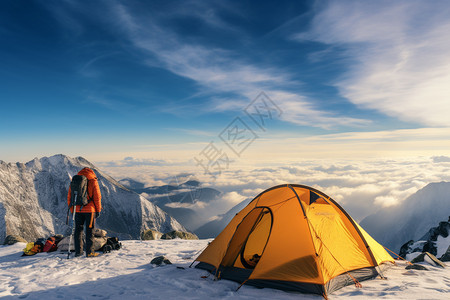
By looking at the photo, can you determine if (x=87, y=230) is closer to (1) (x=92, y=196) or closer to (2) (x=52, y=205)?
(1) (x=92, y=196)

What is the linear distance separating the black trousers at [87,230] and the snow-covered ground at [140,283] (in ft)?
1.64

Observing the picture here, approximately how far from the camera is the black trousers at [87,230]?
11.1 metres

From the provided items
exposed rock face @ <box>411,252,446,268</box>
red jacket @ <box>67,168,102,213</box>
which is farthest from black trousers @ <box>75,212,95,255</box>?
exposed rock face @ <box>411,252,446,268</box>

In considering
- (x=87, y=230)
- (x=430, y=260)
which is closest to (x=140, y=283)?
(x=87, y=230)

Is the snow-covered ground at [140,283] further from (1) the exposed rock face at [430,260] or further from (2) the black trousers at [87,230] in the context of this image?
(1) the exposed rock face at [430,260]

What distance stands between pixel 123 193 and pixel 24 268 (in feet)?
628

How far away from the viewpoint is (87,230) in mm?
11188

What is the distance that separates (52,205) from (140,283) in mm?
220812

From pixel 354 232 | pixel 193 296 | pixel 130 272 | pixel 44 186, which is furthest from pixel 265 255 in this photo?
pixel 44 186

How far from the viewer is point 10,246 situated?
45.9 ft

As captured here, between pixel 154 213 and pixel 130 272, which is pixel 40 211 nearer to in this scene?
pixel 154 213

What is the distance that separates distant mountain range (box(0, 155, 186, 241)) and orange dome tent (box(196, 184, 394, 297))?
15484 centimetres

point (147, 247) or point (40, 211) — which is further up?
point (147, 247)

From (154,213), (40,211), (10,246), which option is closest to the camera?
(10,246)
